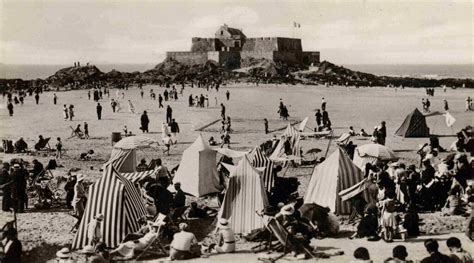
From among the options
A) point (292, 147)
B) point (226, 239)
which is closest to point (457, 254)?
point (226, 239)

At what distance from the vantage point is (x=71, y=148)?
2397 centimetres

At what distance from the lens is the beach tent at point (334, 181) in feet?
42.3

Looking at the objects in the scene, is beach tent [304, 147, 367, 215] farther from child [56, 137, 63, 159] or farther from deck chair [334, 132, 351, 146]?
child [56, 137, 63, 159]

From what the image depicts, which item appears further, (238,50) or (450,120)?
(238,50)

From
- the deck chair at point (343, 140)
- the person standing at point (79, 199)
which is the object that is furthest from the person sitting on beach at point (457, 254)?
the deck chair at point (343, 140)

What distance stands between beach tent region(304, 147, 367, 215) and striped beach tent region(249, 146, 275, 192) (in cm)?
126

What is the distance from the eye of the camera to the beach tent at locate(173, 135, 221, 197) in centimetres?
1436

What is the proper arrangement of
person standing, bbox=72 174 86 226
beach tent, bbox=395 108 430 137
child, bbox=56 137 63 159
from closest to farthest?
person standing, bbox=72 174 86 226
child, bbox=56 137 63 159
beach tent, bbox=395 108 430 137

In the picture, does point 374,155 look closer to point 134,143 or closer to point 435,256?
point 134,143

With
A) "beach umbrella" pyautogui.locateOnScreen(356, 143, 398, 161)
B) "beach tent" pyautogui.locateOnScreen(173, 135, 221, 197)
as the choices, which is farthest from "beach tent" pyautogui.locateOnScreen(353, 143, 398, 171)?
"beach tent" pyautogui.locateOnScreen(173, 135, 221, 197)

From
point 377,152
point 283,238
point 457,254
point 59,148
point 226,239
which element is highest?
point 377,152

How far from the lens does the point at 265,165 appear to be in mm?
14523

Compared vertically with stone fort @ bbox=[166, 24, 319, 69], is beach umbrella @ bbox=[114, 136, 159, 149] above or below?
below

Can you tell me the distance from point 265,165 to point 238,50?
3264 inches
